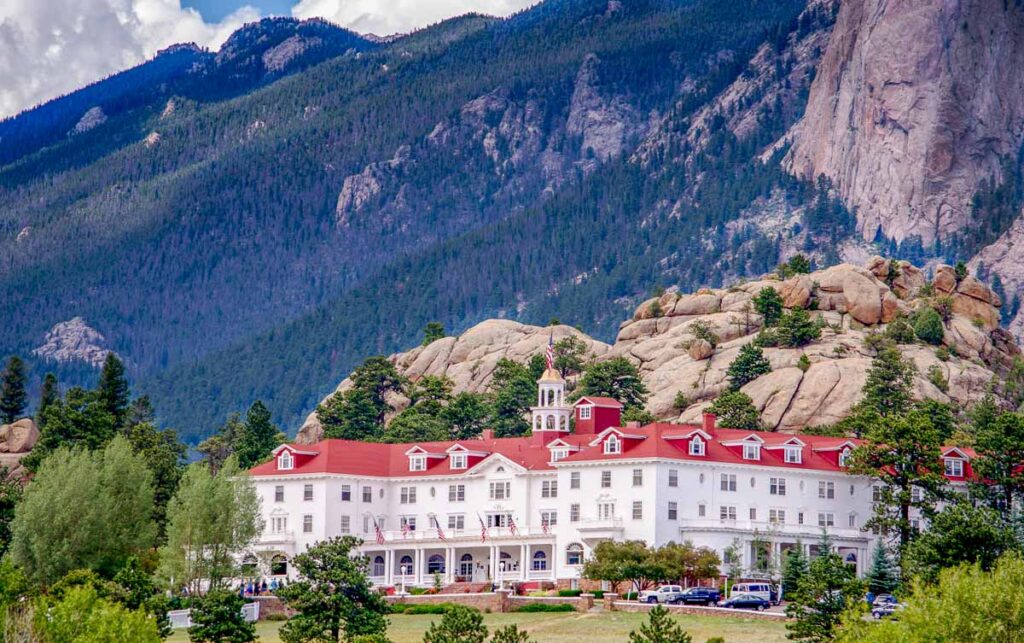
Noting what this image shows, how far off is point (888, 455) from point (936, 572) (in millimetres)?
27836

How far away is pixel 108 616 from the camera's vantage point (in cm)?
9856

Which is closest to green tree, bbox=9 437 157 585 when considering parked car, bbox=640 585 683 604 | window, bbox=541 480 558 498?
window, bbox=541 480 558 498

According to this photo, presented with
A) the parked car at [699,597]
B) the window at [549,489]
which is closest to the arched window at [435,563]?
the window at [549,489]

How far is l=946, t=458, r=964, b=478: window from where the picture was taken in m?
161

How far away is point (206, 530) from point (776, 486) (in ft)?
148

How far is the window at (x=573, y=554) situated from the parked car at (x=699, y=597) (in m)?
23.2

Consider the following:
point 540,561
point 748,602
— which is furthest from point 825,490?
point 748,602

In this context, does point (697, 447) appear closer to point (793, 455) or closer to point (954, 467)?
point (793, 455)

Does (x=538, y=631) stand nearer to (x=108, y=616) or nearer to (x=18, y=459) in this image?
(x=108, y=616)

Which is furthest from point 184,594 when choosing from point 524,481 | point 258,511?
point 524,481

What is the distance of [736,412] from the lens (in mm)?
184750

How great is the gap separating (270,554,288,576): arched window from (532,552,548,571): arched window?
2034 centimetres

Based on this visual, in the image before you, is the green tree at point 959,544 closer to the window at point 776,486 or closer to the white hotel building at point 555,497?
the white hotel building at point 555,497

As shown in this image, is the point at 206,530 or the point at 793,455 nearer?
the point at 206,530
